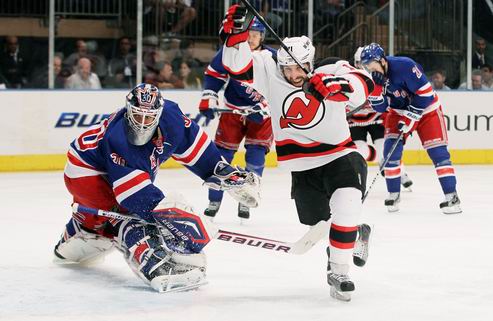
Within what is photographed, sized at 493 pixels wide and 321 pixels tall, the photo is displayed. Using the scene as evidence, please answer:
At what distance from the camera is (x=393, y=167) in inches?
278

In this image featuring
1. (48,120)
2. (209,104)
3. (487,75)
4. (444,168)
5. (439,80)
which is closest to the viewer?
(209,104)

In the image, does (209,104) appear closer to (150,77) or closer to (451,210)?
(451,210)

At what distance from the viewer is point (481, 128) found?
10.0 meters

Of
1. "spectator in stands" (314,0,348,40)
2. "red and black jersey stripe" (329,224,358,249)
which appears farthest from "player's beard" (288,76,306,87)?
"spectator in stands" (314,0,348,40)

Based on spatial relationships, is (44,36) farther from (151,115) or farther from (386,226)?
(151,115)

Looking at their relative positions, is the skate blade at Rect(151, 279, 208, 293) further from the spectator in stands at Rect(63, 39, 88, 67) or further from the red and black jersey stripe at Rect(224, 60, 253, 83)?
the spectator in stands at Rect(63, 39, 88, 67)

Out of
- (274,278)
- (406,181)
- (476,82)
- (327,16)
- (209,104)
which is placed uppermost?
(327,16)

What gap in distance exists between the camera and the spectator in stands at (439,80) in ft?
34.0

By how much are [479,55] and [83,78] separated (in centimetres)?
391

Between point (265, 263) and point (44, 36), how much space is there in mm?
4879

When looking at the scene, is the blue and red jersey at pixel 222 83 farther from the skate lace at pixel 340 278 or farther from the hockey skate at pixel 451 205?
the skate lace at pixel 340 278

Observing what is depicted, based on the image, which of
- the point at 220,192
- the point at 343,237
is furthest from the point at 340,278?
the point at 220,192

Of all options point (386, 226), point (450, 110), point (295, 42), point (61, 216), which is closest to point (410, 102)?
point (386, 226)

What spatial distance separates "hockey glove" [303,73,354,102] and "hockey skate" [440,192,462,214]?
2844 millimetres
